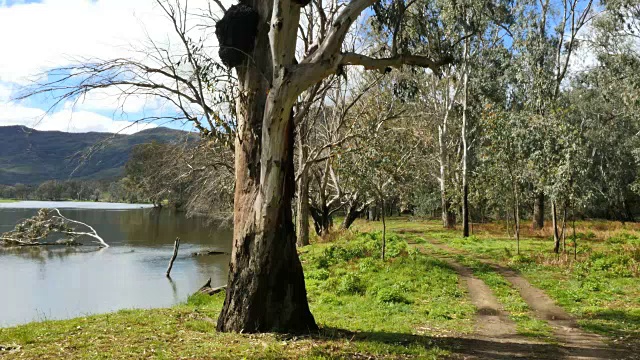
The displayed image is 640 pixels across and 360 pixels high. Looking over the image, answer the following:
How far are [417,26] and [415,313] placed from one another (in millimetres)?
5913

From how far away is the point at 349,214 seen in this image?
1042 inches

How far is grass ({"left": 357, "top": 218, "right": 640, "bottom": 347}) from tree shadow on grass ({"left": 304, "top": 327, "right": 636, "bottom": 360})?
104cm

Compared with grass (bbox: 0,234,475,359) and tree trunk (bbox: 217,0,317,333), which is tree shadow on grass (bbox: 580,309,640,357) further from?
tree trunk (bbox: 217,0,317,333)

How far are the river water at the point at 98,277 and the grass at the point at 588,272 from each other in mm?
10889

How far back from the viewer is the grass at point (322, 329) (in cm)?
598

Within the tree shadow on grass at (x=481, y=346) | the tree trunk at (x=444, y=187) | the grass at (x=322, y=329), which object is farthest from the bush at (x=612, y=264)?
the tree trunk at (x=444, y=187)

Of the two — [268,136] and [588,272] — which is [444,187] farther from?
[268,136]

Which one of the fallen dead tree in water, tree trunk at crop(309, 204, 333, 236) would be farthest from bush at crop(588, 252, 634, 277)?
the fallen dead tree in water

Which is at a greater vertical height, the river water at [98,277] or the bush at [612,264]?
the bush at [612,264]

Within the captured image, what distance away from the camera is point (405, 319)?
9242 mm

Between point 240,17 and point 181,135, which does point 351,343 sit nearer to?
point 240,17

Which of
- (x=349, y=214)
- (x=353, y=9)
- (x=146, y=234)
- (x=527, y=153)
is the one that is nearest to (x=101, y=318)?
(x=353, y=9)

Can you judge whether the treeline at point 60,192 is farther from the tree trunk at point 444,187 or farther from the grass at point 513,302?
the grass at point 513,302

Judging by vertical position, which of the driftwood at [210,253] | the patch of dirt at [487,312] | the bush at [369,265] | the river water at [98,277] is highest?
the bush at [369,265]
